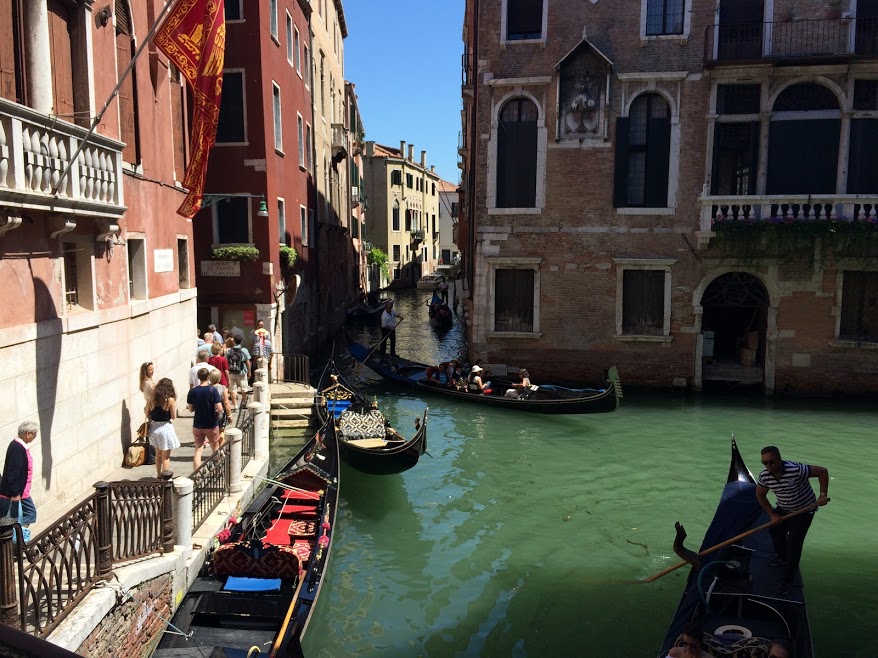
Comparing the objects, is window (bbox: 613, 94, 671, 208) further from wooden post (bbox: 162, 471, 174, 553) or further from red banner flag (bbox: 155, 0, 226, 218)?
wooden post (bbox: 162, 471, 174, 553)

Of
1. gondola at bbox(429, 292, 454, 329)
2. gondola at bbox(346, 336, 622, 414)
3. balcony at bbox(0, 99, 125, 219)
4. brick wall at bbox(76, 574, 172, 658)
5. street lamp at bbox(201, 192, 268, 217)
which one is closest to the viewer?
brick wall at bbox(76, 574, 172, 658)

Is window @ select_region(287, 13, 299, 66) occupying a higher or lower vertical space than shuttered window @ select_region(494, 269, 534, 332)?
higher

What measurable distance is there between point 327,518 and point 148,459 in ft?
8.14

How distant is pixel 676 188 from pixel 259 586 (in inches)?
470

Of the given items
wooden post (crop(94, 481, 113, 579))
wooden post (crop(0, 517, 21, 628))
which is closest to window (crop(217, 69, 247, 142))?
wooden post (crop(94, 481, 113, 579))

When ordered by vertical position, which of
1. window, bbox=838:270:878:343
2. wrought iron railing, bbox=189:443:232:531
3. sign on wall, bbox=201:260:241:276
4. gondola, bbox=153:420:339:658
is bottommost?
gondola, bbox=153:420:339:658

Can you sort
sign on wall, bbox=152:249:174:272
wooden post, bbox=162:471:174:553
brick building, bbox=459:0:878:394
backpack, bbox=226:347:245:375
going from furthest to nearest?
brick building, bbox=459:0:878:394
backpack, bbox=226:347:245:375
sign on wall, bbox=152:249:174:272
wooden post, bbox=162:471:174:553

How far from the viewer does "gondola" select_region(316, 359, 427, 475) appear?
9000 millimetres

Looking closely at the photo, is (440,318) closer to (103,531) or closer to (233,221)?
(233,221)

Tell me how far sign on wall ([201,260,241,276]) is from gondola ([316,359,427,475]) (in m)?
4.06

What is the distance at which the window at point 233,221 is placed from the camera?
47.0ft

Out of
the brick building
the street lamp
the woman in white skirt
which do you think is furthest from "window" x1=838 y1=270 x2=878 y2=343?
the woman in white skirt

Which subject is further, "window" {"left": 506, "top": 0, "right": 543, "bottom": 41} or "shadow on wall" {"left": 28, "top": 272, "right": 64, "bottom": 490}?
"window" {"left": 506, "top": 0, "right": 543, "bottom": 41}

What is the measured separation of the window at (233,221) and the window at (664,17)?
895 cm
